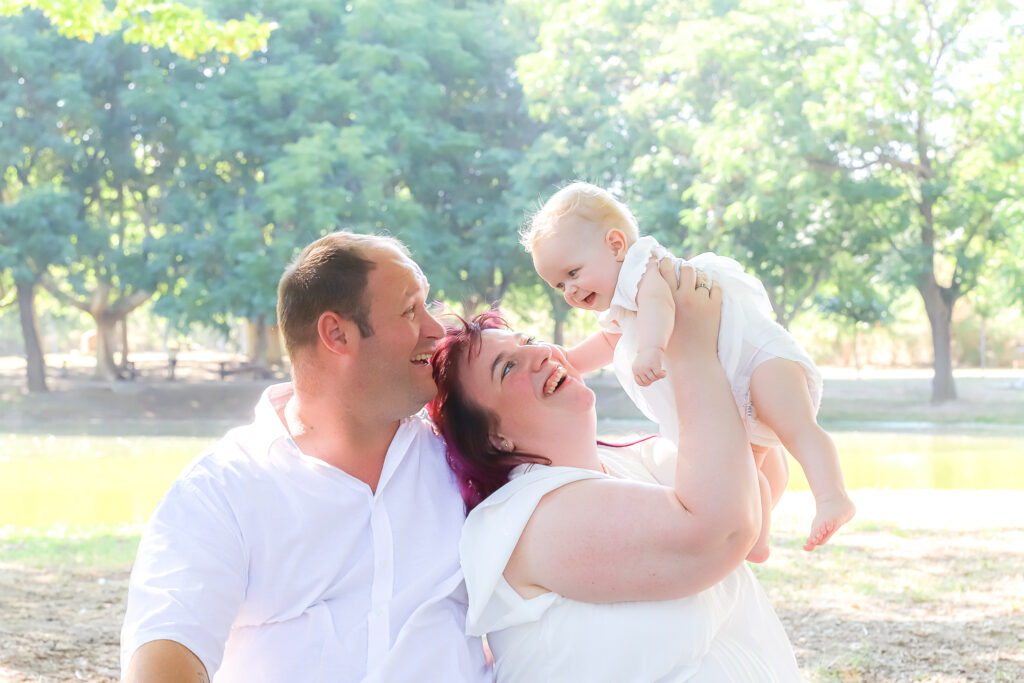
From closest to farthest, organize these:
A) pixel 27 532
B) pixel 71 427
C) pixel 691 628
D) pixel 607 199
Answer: pixel 691 628 < pixel 607 199 < pixel 27 532 < pixel 71 427

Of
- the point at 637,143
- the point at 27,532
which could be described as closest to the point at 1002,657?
the point at 27,532

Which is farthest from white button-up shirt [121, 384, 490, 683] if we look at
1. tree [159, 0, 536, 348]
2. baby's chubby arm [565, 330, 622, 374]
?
→ tree [159, 0, 536, 348]

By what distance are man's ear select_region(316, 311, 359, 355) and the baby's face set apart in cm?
88

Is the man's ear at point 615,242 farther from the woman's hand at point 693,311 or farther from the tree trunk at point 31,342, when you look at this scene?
the tree trunk at point 31,342

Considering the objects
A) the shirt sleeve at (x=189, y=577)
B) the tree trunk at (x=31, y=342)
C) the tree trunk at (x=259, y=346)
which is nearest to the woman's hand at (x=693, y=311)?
the shirt sleeve at (x=189, y=577)

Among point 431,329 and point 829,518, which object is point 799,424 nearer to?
point 829,518

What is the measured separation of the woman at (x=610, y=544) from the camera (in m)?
2.23

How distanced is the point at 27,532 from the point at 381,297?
8068 mm

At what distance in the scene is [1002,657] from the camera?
471 centimetres

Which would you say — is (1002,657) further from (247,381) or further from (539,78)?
(247,381)

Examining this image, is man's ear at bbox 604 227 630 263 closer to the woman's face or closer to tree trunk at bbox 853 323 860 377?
the woman's face

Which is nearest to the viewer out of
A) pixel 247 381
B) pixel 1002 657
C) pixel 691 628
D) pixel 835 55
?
pixel 691 628

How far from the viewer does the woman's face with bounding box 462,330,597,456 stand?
2533 mm

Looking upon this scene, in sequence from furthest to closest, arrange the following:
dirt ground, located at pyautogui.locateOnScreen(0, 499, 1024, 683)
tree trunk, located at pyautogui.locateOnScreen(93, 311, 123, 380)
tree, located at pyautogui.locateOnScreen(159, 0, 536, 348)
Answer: tree trunk, located at pyautogui.locateOnScreen(93, 311, 123, 380), tree, located at pyautogui.locateOnScreen(159, 0, 536, 348), dirt ground, located at pyautogui.locateOnScreen(0, 499, 1024, 683)
